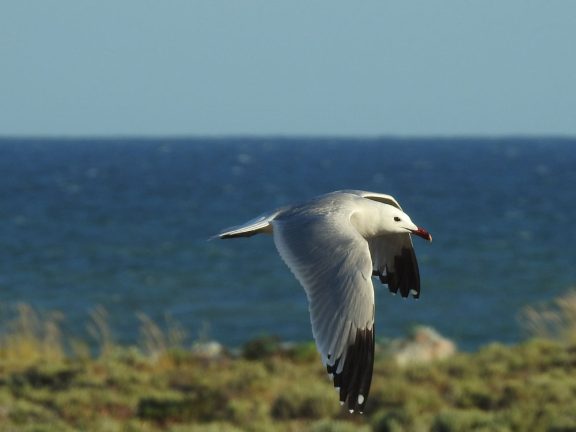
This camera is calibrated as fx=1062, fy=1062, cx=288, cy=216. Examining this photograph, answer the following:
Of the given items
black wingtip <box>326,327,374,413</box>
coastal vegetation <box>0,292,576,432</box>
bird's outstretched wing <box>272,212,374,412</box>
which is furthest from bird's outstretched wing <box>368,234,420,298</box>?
coastal vegetation <box>0,292,576,432</box>

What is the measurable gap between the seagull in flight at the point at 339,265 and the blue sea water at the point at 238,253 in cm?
840

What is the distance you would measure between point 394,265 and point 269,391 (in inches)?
145

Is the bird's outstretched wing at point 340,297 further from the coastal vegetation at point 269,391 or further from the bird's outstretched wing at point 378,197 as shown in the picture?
the coastal vegetation at point 269,391

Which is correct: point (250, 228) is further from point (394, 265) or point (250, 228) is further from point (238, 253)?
point (238, 253)

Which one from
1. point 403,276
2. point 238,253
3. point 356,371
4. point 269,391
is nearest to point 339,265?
point 356,371

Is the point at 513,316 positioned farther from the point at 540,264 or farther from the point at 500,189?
the point at 500,189

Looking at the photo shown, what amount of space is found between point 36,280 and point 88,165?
186 feet

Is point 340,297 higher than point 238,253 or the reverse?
→ higher

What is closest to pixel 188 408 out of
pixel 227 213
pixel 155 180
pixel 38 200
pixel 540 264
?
pixel 540 264

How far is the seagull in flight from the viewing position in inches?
167

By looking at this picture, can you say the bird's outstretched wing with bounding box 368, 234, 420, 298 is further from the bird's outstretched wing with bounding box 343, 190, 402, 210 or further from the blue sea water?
the blue sea water

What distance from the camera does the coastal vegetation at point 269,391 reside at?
804 cm

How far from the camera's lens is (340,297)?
432 cm

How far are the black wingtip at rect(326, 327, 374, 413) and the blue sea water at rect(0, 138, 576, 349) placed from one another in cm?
908
